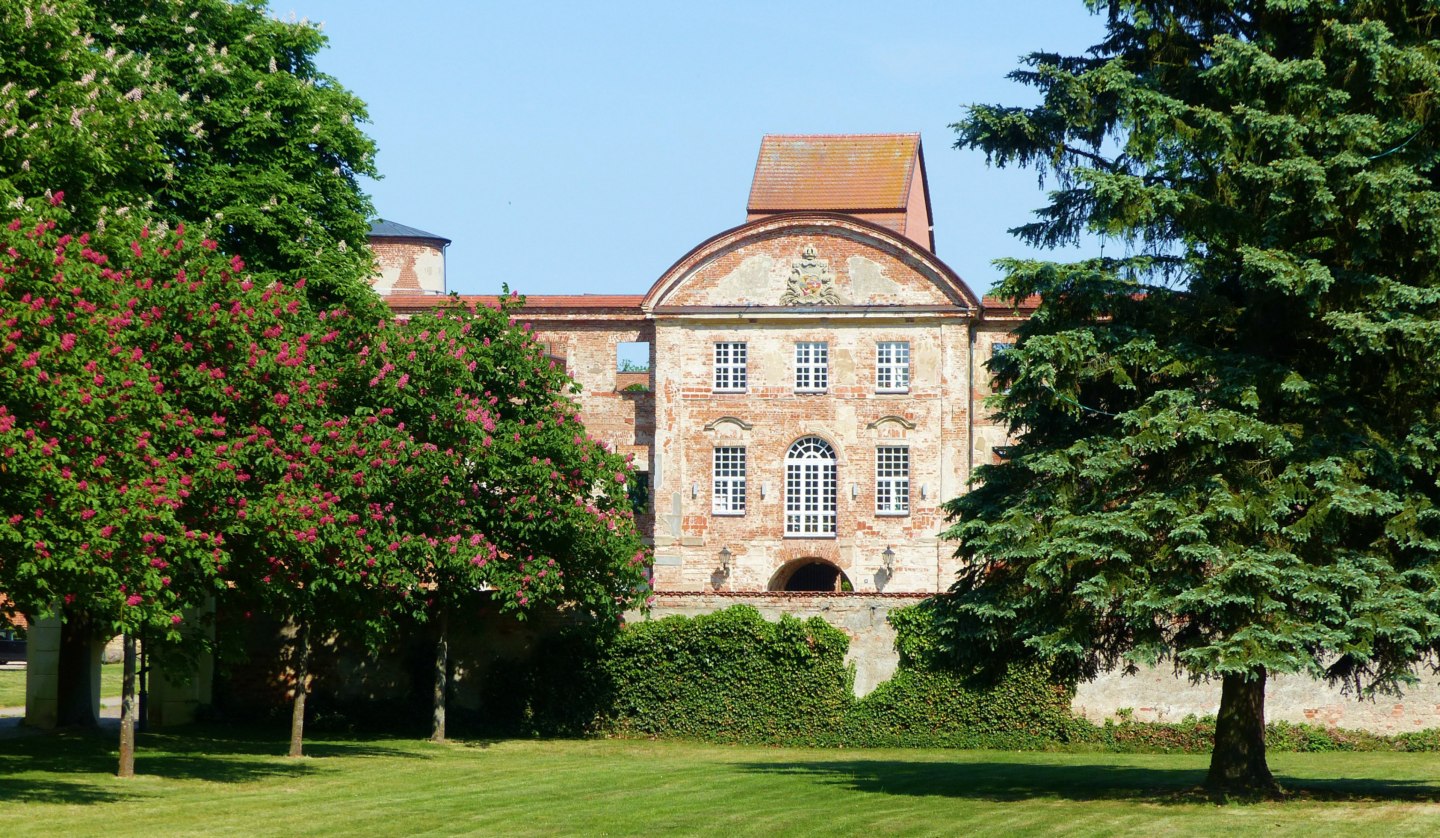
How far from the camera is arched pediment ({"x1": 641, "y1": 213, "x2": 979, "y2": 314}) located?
4675 cm

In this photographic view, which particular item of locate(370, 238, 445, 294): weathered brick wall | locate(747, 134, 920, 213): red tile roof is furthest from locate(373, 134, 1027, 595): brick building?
locate(370, 238, 445, 294): weathered brick wall

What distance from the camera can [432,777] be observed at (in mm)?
23672

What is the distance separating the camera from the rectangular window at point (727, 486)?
4753 centimetres

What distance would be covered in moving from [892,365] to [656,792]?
26962 mm

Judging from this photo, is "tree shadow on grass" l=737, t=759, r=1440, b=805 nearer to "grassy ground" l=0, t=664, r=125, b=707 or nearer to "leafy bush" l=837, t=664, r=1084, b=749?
"leafy bush" l=837, t=664, r=1084, b=749

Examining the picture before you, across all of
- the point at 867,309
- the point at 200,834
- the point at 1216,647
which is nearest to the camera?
the point at 200,834

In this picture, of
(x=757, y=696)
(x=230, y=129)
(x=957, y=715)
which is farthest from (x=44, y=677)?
(x=957, y=715)

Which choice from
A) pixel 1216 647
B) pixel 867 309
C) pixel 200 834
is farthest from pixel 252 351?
pixel 867 309

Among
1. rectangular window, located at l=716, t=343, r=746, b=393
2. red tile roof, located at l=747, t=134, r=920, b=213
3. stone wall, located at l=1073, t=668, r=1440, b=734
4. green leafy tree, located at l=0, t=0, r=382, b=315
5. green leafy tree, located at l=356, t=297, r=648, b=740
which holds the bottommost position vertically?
stone wall, located at l=1073, t=668, r=1440, b=734

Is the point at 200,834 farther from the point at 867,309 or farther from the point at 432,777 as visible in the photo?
the point at 867,309

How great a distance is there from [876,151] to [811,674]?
24531mm

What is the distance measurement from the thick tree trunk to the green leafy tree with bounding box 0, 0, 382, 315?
7.35 m

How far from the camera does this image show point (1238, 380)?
19.1 m

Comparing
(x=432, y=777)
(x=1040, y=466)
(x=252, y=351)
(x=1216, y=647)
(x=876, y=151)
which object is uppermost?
(x=876, y=151)
